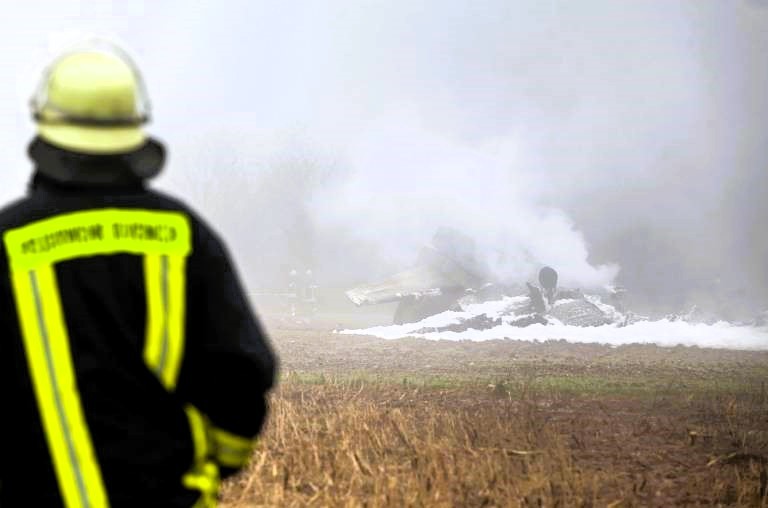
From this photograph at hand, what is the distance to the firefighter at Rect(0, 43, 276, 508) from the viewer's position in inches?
88.0

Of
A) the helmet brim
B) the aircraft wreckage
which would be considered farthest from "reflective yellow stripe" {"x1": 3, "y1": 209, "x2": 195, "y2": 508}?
the aircraft wreckage

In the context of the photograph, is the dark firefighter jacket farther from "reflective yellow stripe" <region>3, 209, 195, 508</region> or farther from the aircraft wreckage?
the aircraft wreckage

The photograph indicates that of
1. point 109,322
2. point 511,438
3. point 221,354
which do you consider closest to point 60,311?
point 109,322

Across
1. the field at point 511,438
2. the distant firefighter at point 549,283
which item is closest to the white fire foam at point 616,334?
the distant firefighter at point 549,283

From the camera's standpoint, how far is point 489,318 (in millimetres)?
28219

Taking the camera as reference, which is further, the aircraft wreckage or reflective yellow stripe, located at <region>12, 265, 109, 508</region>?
the aircraft wreckage

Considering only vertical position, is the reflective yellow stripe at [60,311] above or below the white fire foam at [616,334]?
below

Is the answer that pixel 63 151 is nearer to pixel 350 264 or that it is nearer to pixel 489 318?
pixel 489 318

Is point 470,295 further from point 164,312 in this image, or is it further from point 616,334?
point 164,312

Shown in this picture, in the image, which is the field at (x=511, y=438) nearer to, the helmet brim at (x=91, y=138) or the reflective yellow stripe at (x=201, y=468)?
the reflective yellow stripe at (x=201, y=468)

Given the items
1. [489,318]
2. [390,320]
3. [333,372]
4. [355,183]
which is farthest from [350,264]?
[333,372]

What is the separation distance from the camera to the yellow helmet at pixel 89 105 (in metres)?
2.30

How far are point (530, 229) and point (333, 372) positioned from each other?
102 ft

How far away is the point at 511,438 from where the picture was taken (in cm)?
938
